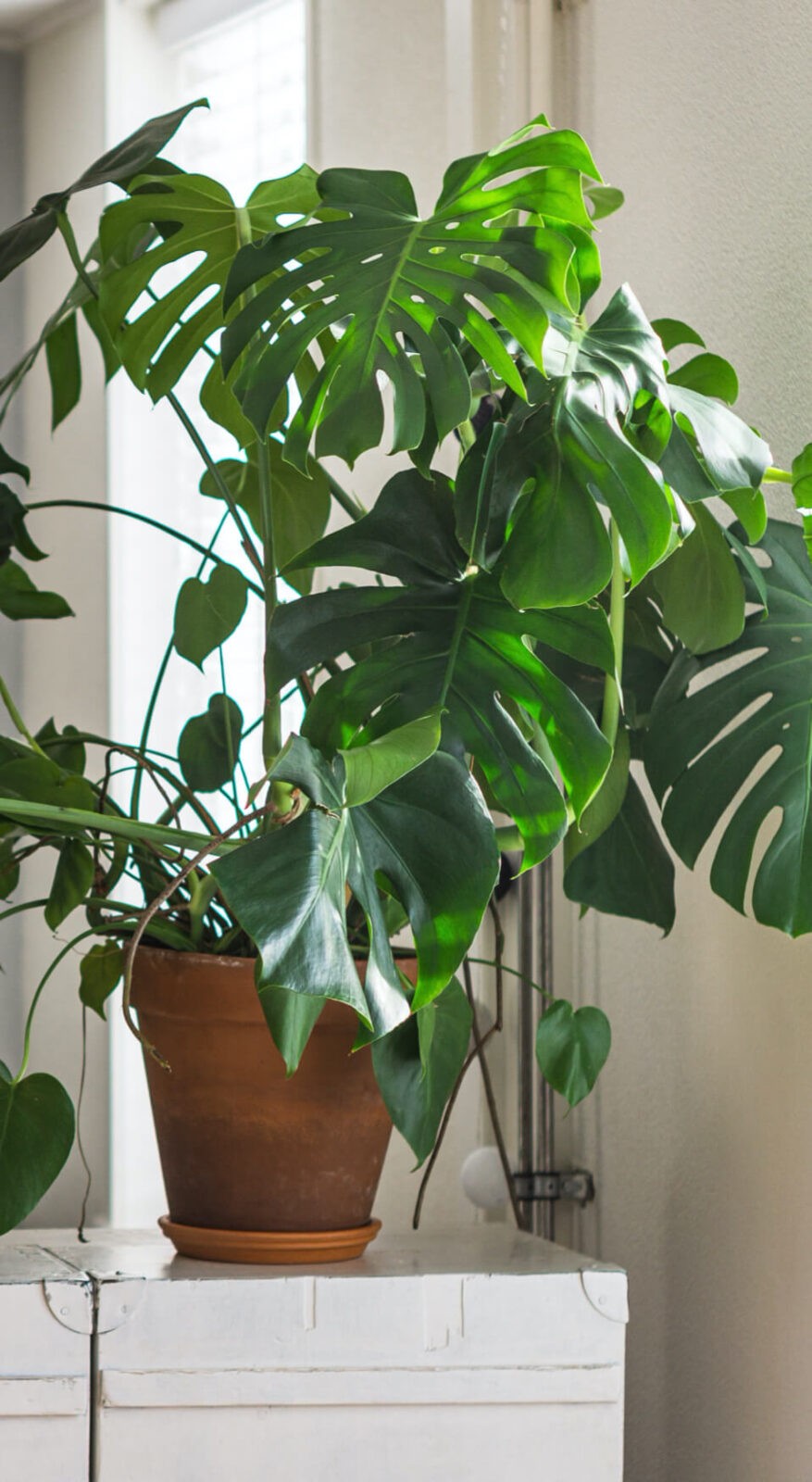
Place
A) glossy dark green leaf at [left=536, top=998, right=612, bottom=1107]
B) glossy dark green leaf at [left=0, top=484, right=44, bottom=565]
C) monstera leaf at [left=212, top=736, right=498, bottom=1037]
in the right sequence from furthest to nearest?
glossy dark green leaf at [left=0, top=484, right=44, bottom=565]
glossy dark green leaf at [left=536, top=998, right=612, bottom=1107]
monstera leaf at [left=212, top=736, right=498, bottom=1037]

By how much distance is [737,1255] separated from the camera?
3.91ft

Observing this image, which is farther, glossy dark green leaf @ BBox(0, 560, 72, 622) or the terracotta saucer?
glossy dark green leaf @ BBox(0, 560, 72, 622)

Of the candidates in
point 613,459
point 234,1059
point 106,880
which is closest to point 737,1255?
point 234,1059

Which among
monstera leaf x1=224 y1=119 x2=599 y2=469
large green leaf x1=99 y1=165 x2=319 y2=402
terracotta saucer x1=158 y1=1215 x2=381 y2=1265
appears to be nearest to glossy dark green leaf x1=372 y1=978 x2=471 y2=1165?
terracotta saucer x1=158 y1=1215 x2=381 y2=1265

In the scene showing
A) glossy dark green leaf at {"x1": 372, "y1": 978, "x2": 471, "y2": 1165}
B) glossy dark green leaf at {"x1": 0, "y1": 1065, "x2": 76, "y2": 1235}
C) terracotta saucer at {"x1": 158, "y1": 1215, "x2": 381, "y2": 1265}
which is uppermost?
glossy dark green leaf at {"x1": 372, "y1": 978, "x2": 471, "y2": 1165}

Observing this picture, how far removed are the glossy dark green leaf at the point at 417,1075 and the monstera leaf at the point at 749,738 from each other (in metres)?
0.20

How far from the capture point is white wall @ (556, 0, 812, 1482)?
114cm

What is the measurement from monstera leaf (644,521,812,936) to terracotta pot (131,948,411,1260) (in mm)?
270

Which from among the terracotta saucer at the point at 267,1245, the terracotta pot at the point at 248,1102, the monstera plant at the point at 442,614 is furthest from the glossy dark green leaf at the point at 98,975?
the terracotta saucer at the point at 267,1245

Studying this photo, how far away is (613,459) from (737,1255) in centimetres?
70

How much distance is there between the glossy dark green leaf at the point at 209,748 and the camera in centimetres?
125

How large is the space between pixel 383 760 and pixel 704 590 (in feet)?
1.15

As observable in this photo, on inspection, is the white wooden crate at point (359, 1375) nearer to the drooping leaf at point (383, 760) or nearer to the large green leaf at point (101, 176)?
the drooping leaf at point (383, 760)

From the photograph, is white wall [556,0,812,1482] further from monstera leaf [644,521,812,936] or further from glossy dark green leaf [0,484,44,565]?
glossy dark green leaf [0,484,44,565]
